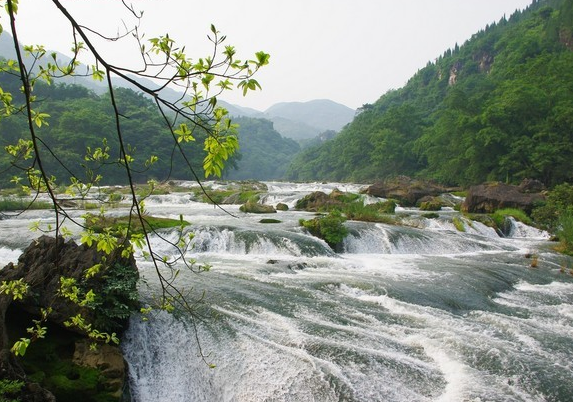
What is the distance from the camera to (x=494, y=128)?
3631 centimetres

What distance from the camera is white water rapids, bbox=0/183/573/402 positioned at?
5809 millimetres

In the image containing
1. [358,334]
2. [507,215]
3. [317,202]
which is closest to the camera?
[358,334]

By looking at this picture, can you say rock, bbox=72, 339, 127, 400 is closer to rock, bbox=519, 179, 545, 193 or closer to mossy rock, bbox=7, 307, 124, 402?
mossy rock, bbox=7, 307, 124, 402

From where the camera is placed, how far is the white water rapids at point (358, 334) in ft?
19.1

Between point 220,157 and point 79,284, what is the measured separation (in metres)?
4.96

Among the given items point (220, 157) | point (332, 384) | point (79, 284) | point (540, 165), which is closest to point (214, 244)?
point (79, 284)

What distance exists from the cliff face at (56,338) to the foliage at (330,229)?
1036 cm

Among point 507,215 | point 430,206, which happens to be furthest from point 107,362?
point 430,206

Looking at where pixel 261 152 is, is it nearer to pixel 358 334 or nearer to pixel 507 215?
pixel 507 215

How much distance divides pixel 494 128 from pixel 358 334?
35316 millimetres

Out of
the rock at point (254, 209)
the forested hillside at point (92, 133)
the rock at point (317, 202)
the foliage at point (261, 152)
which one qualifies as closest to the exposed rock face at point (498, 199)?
the rock at point (317, 202)

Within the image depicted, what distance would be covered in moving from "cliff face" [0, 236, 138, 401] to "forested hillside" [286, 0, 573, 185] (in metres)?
35.1

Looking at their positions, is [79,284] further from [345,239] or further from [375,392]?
[345,239]

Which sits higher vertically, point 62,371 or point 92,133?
point 92,133
